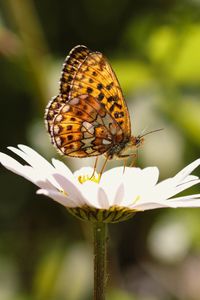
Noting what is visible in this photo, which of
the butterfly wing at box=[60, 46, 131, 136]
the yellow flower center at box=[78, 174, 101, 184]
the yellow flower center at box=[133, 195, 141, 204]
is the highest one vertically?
the butterfly wing at box=[60, 46, 131, 136]

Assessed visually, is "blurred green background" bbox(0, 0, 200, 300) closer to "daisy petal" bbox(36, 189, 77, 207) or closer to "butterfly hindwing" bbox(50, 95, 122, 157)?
"butterfly hindwing" bbox(50, 95, 122, 157)

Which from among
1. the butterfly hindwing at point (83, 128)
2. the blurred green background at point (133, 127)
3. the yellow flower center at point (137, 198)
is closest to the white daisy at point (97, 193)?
the yellow flower center at point (137, 198)

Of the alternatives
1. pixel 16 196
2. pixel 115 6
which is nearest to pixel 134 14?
pixel 115 6

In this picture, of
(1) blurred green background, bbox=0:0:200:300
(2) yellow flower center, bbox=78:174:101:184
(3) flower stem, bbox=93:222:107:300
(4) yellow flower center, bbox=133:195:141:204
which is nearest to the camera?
(3) flower stem, bbox=93:222:107:300

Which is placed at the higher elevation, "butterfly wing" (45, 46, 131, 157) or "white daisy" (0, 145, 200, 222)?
"butterfly wing" (45, 46, 131, 157)

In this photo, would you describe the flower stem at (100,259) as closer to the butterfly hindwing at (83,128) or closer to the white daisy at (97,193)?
the white daisy at (97,193)

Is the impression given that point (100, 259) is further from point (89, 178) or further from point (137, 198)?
point (89, 178)

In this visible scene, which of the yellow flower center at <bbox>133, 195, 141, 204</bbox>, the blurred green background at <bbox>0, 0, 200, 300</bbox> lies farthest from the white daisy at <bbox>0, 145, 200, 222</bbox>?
the blurred green background at <bbox>0, 0, 200, 300</bbox>
